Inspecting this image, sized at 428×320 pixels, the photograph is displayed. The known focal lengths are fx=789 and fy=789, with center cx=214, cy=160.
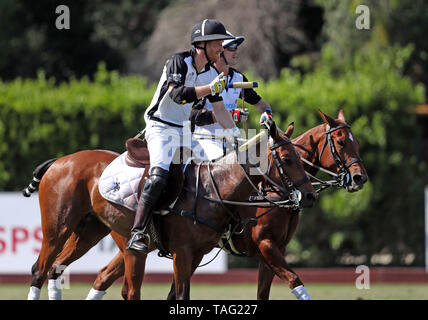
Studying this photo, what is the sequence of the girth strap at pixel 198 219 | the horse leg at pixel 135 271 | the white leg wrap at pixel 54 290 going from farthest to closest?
the white leg wrap at pixel 54 290 < the horse leg at pixel 135 271 < the girth strap at pixel 198 219

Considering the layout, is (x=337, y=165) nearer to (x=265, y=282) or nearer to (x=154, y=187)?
(x=265, y=282)

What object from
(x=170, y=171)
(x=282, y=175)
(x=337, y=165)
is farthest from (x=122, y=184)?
(x=337, y=165)

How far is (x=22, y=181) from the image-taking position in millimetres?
13711

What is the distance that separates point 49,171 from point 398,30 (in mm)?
13580

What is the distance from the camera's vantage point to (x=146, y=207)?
20.4 ft

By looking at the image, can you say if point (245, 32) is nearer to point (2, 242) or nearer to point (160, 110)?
point (2, 242)

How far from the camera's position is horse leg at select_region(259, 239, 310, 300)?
6.86 metres

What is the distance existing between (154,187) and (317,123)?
7689mm

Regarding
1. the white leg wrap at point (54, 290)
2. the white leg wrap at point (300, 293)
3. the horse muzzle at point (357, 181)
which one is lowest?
the white leg wrap at point (54, 290)

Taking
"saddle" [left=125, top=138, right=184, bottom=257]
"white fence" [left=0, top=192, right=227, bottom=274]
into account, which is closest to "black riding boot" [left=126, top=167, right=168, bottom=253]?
"saddle" [left=125, top=138, right=184, bottom=257]

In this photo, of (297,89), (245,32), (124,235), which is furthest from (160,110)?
(245,32)

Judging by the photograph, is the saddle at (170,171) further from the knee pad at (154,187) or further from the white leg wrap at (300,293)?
the white leg wrap at (300,293)

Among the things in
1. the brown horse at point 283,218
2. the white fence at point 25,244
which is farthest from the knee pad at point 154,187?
the white fence at point 25,244

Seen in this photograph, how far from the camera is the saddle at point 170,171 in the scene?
6.32 metres
